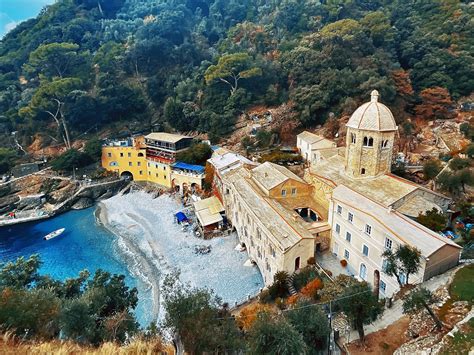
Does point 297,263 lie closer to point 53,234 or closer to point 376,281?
point 376,281

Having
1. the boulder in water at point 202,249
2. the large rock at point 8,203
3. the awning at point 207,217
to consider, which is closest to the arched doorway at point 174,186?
the awning at point 207,217

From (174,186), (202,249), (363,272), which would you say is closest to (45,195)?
(174,186)

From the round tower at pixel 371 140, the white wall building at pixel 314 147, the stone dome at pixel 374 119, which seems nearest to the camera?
the stone dome at pixel 374 119

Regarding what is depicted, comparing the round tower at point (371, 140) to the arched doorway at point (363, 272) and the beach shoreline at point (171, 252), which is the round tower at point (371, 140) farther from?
the beach shoreline at point (171, 252)

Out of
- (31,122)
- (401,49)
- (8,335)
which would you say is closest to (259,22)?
(401,49)

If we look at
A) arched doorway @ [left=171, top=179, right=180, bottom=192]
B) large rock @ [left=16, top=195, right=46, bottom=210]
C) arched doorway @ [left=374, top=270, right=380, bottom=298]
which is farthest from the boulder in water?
large rock @ [left=16, top=195, right=46, bottom=210]

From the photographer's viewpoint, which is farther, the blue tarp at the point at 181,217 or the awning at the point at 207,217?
the blue tarp at the point at 181,217

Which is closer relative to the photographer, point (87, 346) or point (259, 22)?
point (87, 346)

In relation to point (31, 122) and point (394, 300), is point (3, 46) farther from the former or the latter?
point (394, 300)
